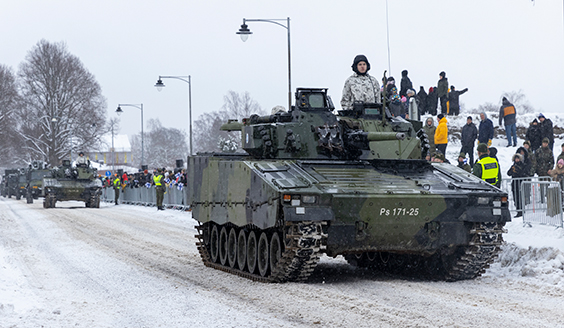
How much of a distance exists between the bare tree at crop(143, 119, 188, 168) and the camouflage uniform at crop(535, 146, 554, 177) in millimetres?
93938

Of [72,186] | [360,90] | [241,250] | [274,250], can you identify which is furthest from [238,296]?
[72,186]

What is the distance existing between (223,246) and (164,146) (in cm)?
11975

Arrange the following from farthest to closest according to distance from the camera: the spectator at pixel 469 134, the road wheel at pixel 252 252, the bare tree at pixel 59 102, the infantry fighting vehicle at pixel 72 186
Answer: the bare tree at pixel 59 102
the infantry fighting vehicle at pixel 72 186
the spectator at pixel 469 134
the road wheel at pixel 252 252

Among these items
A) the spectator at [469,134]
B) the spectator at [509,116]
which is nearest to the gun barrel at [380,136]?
the spectator at [469,134]

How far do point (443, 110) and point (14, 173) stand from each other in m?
40.5

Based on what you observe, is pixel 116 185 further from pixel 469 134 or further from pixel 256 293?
pixel 256 293

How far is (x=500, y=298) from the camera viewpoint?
29.9 feet

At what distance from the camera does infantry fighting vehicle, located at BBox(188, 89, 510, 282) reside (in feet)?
32.9

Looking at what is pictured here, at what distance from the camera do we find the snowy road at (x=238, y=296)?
305 inches

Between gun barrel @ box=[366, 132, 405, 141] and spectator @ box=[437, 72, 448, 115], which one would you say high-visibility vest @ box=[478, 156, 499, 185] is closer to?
gun barrel @ box=[366, 132, 405, 141]

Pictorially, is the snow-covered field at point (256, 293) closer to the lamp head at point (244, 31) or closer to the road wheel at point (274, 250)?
the road wheel at point (274, 250)

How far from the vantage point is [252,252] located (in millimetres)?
11703

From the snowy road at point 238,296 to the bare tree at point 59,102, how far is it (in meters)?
47.8

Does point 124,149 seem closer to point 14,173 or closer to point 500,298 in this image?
point 14,173
